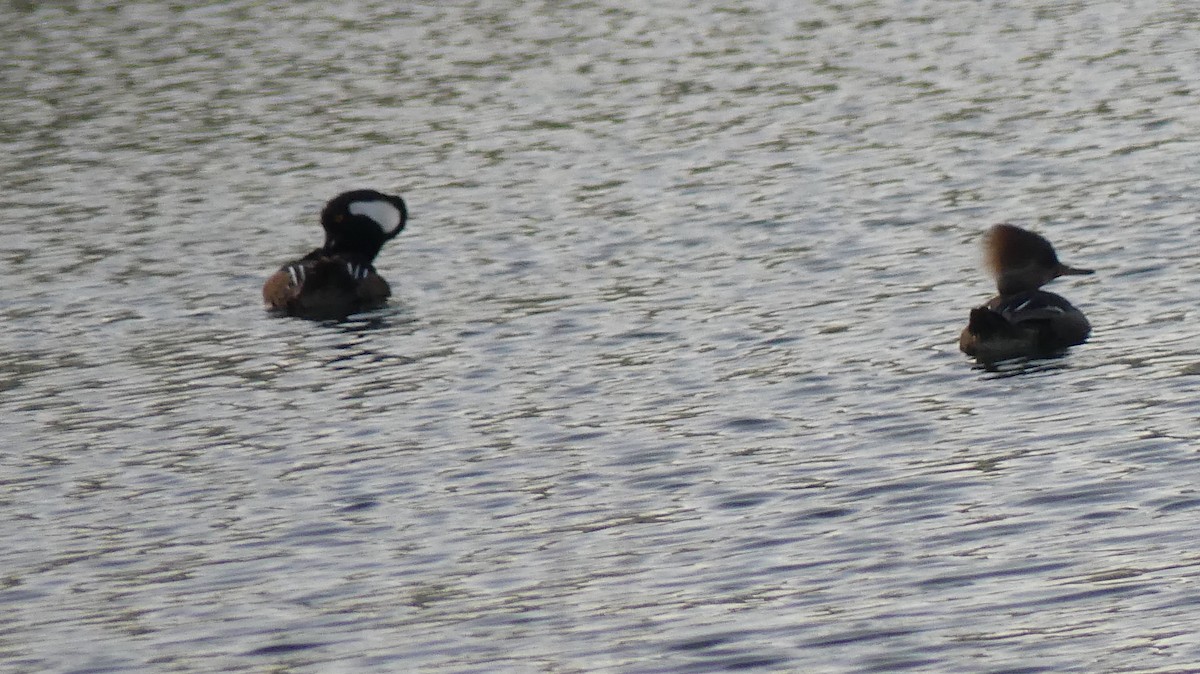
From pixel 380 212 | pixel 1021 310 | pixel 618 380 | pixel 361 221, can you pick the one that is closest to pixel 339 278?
pixel 361 221

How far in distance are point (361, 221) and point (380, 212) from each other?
0.23 meters

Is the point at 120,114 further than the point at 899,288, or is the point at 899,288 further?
the point at 120,114

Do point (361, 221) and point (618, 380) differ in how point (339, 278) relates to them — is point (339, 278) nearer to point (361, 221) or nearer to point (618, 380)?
point (361, 221)

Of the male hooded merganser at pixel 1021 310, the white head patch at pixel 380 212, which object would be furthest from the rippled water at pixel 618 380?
the white head patch at pixel 380 212

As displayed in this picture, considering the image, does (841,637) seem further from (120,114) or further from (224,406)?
(120,114)

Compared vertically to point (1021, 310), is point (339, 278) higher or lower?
lower

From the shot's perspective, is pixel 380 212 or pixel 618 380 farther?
pixel 380 212

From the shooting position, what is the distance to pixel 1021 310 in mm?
15617

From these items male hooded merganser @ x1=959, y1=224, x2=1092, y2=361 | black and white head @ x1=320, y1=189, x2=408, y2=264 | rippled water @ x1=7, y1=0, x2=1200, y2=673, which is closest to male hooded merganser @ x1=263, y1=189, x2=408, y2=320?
black and white head @ x1=320, y1=189, x2=408, y2=264

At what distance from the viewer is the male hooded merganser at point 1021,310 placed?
15.2 m

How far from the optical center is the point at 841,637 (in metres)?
9.57

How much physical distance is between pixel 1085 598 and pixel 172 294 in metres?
12.0

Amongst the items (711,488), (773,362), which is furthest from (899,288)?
(711,488)

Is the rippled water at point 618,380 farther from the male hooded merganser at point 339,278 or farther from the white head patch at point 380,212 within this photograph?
the white head patch at point 380,212
